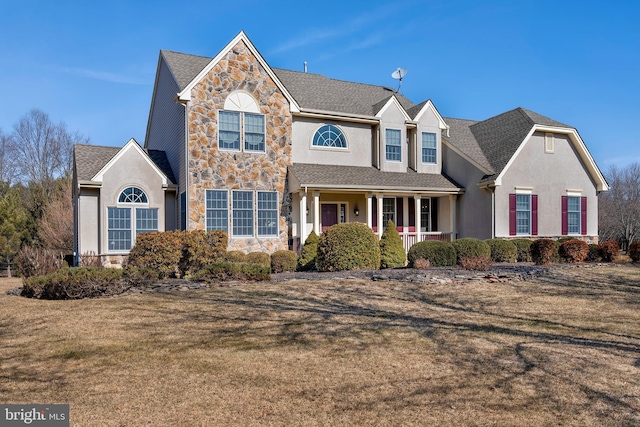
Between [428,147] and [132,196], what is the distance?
13245 mm

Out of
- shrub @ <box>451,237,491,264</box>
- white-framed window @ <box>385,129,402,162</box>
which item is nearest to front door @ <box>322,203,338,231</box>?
white-framed window @ <box>385,129,402,162</box>

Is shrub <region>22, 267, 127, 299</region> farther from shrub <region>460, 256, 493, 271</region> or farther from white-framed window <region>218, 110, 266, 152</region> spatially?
shrub <region>460, 256, 493, 271</region>

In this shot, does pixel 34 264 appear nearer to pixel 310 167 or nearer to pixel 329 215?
pixel 310 167

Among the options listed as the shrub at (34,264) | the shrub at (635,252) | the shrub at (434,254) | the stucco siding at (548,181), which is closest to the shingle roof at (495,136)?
the stucco siding at (548,181)

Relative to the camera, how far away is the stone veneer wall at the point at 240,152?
1686 cm

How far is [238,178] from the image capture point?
57.7ft

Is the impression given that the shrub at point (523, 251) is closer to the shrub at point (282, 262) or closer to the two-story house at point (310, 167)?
the two-story house at point (310, 167)

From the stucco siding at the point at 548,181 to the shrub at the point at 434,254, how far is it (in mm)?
6209

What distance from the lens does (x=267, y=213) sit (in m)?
18.1

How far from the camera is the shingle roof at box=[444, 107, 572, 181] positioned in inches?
821

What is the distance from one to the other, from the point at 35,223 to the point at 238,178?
16809 mm

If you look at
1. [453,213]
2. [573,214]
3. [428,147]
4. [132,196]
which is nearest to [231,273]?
[132,196]

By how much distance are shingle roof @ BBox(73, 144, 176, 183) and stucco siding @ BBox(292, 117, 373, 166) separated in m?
5.28

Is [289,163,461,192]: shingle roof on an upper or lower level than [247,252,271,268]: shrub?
upper
